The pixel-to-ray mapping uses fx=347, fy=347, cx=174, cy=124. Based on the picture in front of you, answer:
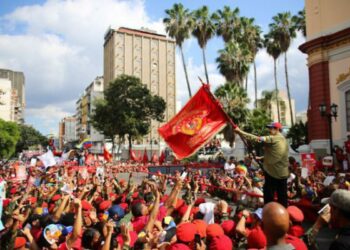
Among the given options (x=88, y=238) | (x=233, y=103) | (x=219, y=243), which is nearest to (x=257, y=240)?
(x=219, y=243)

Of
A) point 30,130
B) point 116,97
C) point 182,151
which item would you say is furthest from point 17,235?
point 30,130

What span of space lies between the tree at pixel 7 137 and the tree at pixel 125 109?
54.1ft

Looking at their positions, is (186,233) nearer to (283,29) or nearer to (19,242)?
(19,242)

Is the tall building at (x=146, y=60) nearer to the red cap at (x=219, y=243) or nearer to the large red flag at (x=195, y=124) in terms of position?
the large red flag at (x=195, y=124)

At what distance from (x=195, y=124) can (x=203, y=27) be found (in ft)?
111

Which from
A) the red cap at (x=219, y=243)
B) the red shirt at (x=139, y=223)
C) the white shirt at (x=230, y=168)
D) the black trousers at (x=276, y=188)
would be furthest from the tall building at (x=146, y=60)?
the red cap at (x=219, y=243)

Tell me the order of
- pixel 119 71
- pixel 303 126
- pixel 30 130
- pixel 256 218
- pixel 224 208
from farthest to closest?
pixel 30 130, pixel 119 71, pixel 303 126, pixel 224 208, pixel 256 218

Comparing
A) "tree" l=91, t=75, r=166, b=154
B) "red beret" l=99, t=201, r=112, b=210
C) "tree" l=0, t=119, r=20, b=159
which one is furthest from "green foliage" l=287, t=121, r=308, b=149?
"tree" l=0, t=119, r=20, b=159

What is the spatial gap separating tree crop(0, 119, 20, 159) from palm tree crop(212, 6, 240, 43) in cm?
3368

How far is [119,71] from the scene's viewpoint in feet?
246

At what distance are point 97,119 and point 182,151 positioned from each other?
3741 centimetres

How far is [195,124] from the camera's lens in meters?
6.79

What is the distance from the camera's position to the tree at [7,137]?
165 feet

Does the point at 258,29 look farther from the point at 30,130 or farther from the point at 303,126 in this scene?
the point at 30,130
